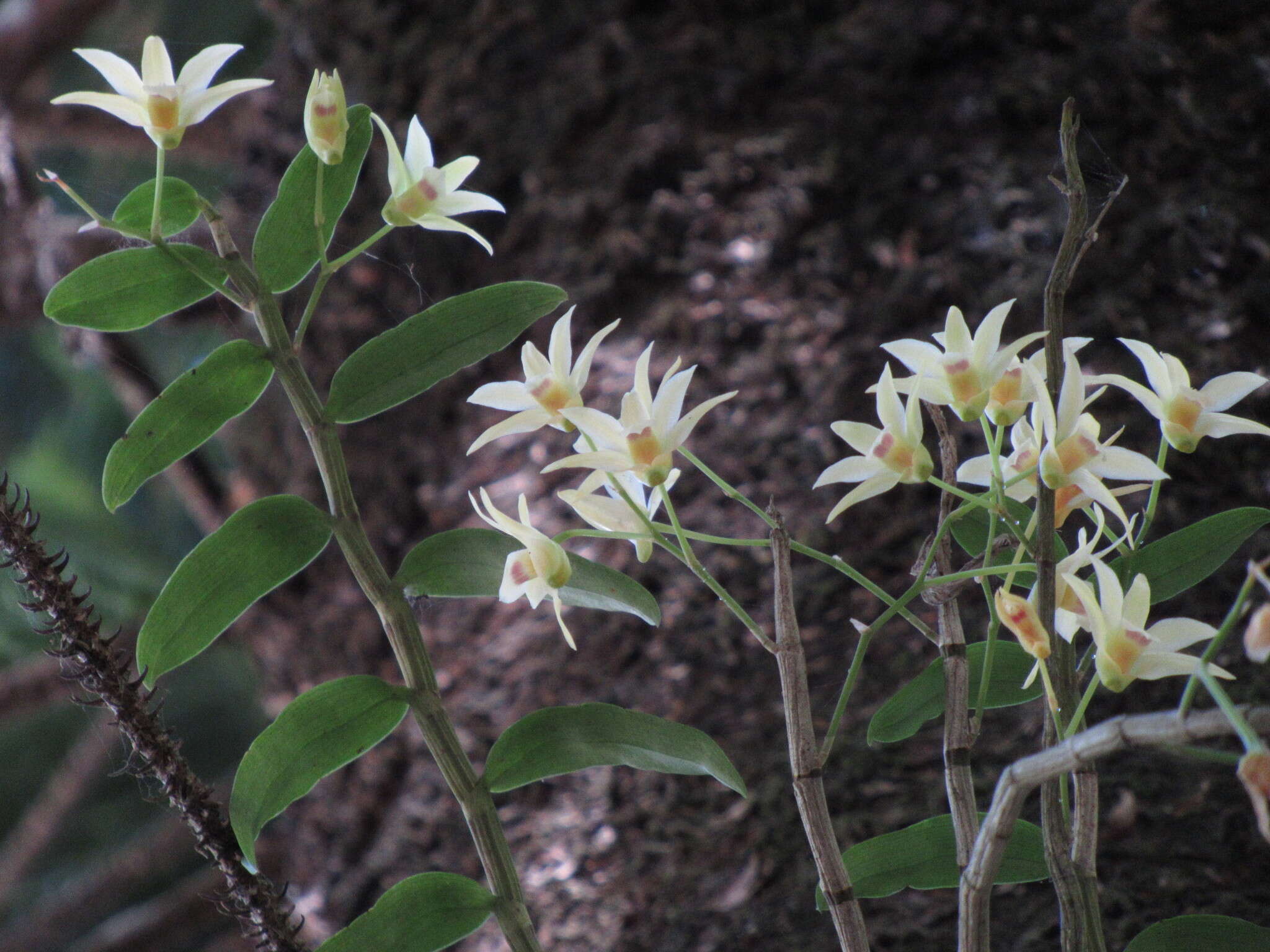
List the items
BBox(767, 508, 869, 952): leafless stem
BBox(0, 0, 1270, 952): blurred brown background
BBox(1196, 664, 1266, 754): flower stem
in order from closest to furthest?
1. BBox(1196, 664, 1266, 754): flower stem
2. BBox(767, 508, 869, 952): leafless stem
3. BBox(0, 0, 1270, 952): blurred brown background

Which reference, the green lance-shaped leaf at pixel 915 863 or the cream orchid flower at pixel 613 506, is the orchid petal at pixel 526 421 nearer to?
the cream orchid flower at pixel 613 506

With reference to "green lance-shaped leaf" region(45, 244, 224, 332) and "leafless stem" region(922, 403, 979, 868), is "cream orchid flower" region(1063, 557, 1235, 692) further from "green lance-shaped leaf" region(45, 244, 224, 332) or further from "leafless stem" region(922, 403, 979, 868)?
"green lance-shaped leaf" region(45, 244, 224, 332)

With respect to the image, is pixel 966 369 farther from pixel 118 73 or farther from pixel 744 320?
pixel 744 320

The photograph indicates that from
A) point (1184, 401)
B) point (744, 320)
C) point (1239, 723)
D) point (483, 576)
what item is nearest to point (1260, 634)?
point (1239, 723)

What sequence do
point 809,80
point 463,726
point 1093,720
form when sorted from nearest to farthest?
1. point 1093,720
2. point 463,726
3. point 809,80

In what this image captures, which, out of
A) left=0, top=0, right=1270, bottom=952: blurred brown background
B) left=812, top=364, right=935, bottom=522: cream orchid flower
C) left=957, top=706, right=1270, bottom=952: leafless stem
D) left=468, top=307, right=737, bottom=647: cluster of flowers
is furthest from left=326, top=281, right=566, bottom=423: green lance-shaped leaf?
left=0, top=0, right=1270, bottom=952: blurred brown background

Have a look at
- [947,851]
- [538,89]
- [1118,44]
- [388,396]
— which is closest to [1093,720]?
[947,851]

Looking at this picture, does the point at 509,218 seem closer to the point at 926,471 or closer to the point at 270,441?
the point at 270,441
